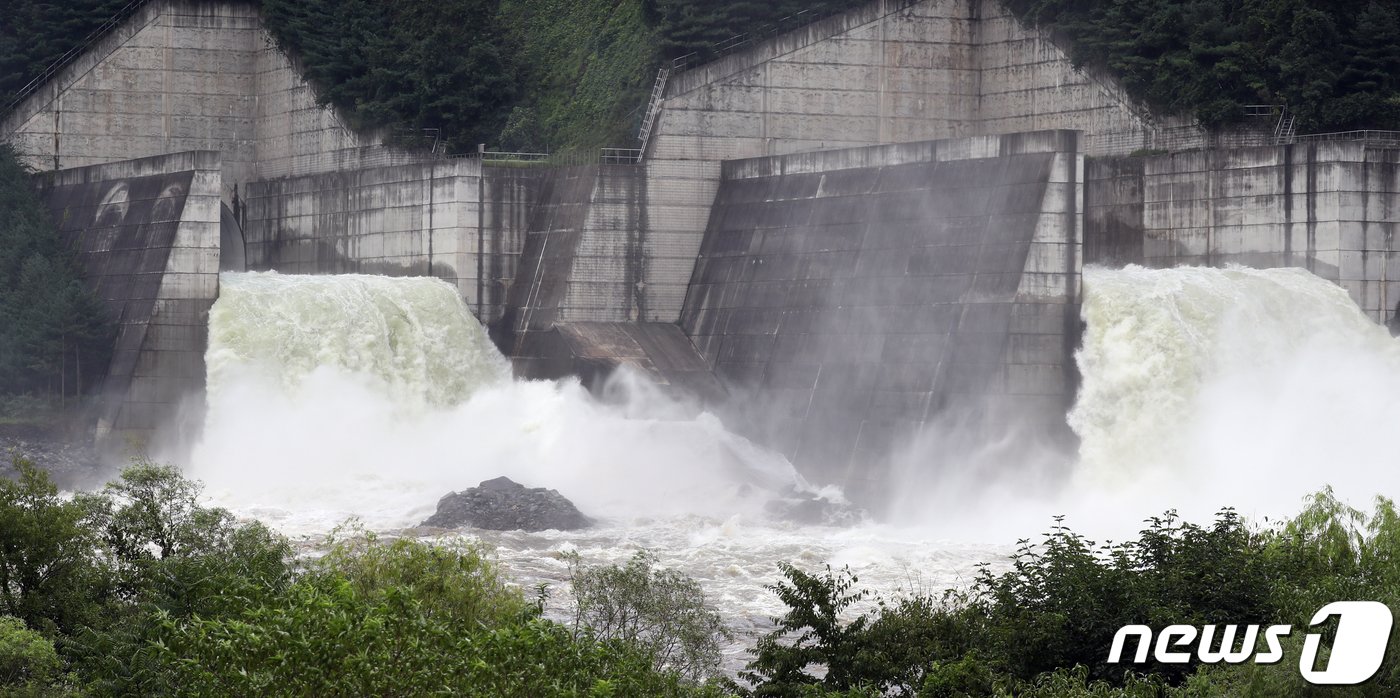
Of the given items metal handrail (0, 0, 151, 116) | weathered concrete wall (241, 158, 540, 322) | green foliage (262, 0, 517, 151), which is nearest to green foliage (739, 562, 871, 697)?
weathered concrete wall (241, 158, 540, 322)

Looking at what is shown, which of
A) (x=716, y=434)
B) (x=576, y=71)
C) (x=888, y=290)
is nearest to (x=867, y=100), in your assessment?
(x=888, y=290)

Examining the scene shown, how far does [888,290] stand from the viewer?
4797cm

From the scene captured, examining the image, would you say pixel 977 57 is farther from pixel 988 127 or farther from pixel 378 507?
pixel 378 507

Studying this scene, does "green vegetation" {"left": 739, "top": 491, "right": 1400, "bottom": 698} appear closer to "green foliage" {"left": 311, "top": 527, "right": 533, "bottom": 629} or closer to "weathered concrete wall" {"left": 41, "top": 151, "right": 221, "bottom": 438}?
"green foliage" {"left": 311, "top": 527, "right": 533, "bottom": 629}

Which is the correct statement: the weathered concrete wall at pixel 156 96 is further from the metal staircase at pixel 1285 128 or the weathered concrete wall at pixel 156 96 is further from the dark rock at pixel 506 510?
the metal staircase at pixel 1285 128

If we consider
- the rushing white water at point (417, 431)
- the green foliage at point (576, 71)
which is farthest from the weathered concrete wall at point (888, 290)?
the green foliage at point (576, 71)

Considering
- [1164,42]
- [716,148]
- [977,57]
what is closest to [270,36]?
[716,148]

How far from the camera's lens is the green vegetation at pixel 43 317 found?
51656 millimetres

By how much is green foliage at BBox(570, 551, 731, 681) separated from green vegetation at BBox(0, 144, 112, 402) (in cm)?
2796

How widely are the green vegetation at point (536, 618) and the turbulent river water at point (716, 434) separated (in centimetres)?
871

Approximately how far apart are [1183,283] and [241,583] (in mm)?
27518

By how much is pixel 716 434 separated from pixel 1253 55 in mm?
17322

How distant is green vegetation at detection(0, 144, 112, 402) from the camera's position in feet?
169

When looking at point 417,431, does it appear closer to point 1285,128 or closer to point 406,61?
point 406,61
